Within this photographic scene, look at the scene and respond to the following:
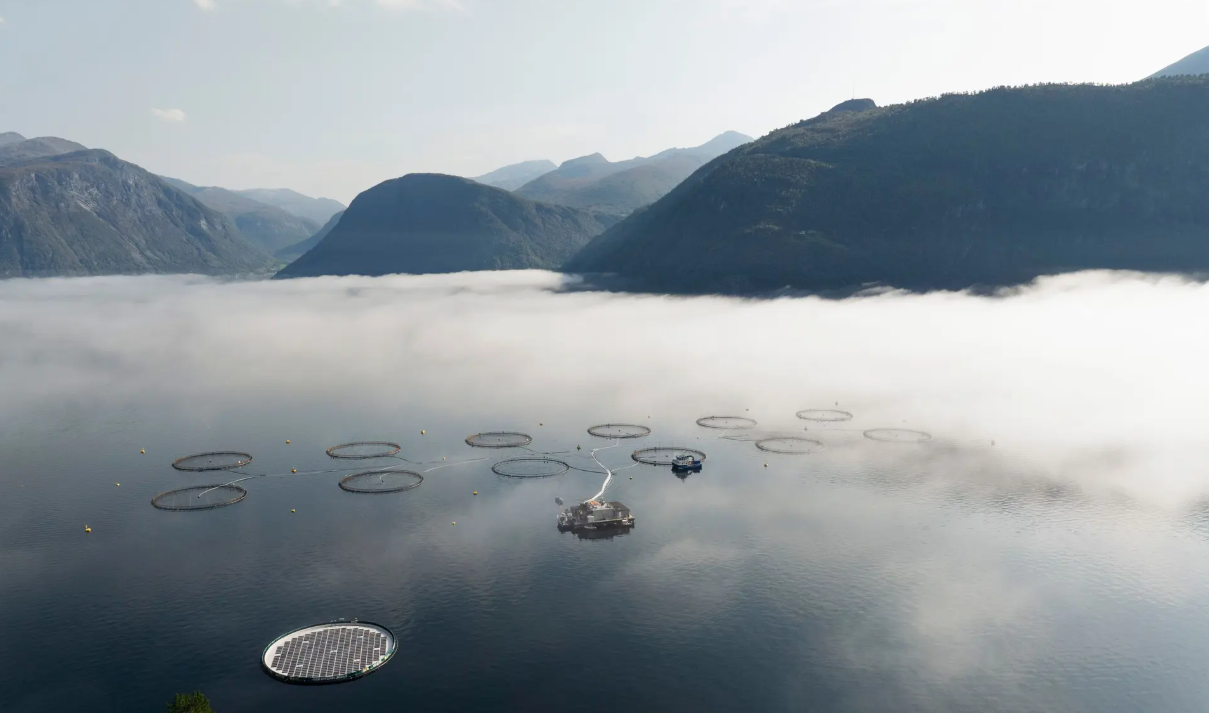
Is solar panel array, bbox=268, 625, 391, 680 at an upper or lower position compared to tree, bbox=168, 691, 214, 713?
lower

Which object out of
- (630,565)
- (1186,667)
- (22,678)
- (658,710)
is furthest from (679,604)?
(22,678)

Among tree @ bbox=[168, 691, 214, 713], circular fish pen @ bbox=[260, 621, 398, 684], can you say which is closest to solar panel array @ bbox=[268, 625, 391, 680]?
circular fish pen @ bbox=[260, 621, 398, 684]

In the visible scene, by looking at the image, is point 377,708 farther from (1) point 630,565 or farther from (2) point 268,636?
(1) point 630,565

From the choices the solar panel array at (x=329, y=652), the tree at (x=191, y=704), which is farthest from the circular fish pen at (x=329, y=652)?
the tree at (x=191, y=704)

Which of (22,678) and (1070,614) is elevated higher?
(22,678)

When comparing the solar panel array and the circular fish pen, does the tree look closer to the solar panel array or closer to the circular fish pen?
the circular fish pen

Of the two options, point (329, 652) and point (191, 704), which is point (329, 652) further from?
point (191, 704)

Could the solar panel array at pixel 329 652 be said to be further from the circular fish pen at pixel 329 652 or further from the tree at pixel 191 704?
the tree at pixel 191 704
